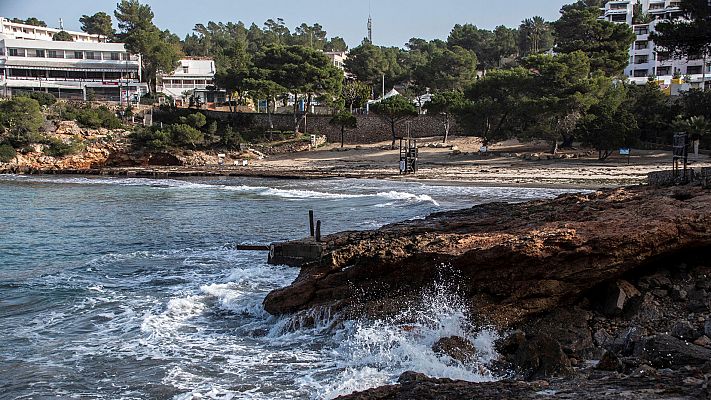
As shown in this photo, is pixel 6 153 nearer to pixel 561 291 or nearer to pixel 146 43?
pixel 146 43

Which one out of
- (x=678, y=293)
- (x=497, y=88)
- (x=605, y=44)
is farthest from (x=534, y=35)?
(x=678, y=293)

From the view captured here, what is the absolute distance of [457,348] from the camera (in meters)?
11.7

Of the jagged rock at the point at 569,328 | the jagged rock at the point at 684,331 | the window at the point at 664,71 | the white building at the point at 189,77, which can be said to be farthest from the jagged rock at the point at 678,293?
the white building at the point at 189,77

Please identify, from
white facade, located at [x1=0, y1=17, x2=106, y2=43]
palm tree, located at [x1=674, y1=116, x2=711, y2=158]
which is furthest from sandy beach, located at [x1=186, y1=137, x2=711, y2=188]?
white facade, located at [x1=0, y1=17, x2=106, y2=43]

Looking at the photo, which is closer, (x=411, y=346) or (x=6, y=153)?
(x=411, y=346)

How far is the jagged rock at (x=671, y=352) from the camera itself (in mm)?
8898

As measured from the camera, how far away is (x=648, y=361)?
915 cm

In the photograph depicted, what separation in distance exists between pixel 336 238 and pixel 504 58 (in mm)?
96391

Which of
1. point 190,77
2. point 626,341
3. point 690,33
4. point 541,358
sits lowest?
point 541,358

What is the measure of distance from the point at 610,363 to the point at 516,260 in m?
3.54

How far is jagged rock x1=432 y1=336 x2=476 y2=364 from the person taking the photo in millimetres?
11414

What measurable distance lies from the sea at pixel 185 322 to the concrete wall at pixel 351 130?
126 feet

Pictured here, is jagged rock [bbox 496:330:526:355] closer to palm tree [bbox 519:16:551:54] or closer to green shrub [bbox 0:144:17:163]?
green shrub [bbox 0:144:17:163]

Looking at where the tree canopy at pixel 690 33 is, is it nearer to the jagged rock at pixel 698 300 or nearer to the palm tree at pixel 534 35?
the jagged rock at pixel 698 300
